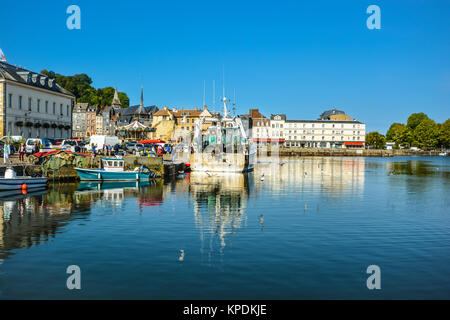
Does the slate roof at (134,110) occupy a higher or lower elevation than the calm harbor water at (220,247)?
higher

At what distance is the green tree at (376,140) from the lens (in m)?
187

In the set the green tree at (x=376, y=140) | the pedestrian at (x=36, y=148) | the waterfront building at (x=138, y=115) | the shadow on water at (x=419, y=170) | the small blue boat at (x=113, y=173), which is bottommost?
the shadow on water at (x=419, y=170)

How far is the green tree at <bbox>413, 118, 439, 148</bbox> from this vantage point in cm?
17888

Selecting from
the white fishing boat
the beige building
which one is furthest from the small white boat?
the beige building

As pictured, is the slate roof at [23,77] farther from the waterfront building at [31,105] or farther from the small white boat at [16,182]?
the small white boat at [16,182]

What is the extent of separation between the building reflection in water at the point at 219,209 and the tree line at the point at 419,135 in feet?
517

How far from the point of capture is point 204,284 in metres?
12.8

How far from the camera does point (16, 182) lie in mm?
32344

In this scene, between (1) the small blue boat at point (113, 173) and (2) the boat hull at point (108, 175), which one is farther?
Result: (1) the small blue boat at point (113, 173)

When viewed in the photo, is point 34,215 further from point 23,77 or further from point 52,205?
point 23,77

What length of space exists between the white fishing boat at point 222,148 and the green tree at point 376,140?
13683 cm

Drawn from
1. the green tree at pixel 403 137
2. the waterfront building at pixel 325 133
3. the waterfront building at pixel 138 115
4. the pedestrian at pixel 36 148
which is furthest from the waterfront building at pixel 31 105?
the green tree at pixel 403 137

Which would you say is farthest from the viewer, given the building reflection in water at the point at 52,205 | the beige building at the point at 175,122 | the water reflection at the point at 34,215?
the beige building at the point at 175,122

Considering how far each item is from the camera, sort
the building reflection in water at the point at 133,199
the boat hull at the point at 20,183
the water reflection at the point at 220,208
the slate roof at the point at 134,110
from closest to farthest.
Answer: the building reflection in water at the point at 133,199, the water reflection at the point at 220,208, the boat hull at the point at 20,183, the slate roof at the point at 134,110
